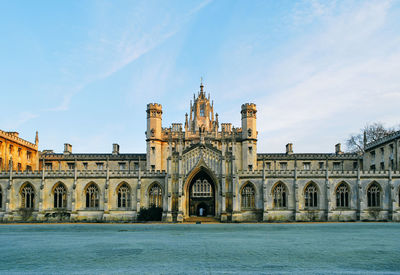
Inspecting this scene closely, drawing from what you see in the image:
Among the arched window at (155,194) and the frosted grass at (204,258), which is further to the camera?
the arched window at (155,194)

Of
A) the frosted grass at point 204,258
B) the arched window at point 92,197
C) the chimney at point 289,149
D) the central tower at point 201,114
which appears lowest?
the frosted grass at point 204,258

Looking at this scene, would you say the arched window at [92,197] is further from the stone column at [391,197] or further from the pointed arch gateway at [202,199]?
the stone column at [391,197]

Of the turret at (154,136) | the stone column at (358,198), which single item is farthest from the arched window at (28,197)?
the stone column at (358,198)

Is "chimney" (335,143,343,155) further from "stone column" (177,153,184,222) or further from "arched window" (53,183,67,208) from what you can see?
"arched window" (53,183,67,208)

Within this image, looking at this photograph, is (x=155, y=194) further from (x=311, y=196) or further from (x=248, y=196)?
(x=311, y=196)

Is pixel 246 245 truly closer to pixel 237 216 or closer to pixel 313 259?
pixel 313 259

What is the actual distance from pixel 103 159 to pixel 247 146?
2616 cm

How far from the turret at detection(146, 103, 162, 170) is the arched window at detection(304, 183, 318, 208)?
2550 centimetres

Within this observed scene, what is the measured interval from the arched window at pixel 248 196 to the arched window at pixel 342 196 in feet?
38.0

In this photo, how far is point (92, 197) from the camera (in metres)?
59.0

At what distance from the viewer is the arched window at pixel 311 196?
58094 mm

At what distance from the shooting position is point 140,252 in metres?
22.1

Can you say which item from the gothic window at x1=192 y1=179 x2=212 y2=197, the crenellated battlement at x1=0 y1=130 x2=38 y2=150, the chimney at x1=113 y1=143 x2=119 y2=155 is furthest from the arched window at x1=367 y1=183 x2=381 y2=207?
the crenellated battlement at x1=0 y1=130 x2=38 y2=150

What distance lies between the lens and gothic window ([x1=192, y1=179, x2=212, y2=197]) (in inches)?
2675
